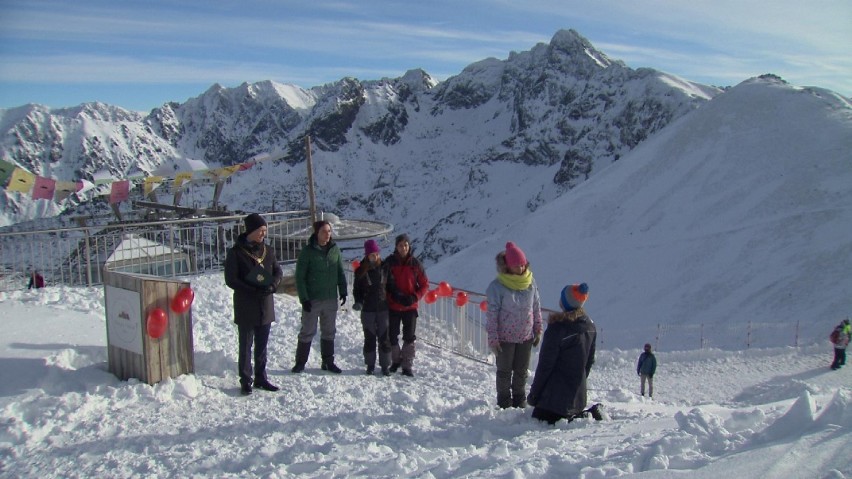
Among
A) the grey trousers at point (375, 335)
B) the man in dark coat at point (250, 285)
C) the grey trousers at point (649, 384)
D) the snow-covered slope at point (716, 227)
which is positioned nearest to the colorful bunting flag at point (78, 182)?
the man in dark coat at point (250, 285)

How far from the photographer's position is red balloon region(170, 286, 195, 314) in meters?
6.56

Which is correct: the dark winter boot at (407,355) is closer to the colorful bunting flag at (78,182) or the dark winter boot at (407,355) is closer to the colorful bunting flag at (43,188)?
the colorful bunting flag at (78,182)

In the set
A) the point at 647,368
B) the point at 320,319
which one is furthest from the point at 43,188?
the point at 647,368

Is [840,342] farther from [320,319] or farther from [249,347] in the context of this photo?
[249,347]

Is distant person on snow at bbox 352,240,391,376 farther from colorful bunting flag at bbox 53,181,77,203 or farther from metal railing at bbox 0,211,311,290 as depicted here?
colorful bunting flag at bbox 53,181,77,203

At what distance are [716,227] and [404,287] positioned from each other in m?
28.8

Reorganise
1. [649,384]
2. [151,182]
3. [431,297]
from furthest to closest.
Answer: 1. [151,182]
2. [649,384]
3. [431,297]

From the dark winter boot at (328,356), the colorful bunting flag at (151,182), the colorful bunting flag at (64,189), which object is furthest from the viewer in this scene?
the colorful bunting flag at (151,182)

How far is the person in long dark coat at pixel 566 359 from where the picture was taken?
553 cm

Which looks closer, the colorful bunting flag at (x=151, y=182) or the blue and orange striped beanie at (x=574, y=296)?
the blue and orange striped beanie at (x=574, y=296)

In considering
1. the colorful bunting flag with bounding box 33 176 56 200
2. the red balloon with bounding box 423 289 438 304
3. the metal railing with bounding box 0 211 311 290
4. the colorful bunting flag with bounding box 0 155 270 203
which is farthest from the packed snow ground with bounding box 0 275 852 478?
the colorful bunting flag with bounding box 33 176 56 200

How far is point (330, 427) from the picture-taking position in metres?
5.84

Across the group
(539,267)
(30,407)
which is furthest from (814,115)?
(30,407)

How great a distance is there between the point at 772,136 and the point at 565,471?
141ft
